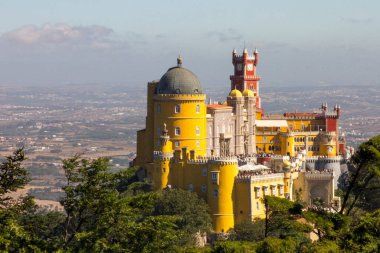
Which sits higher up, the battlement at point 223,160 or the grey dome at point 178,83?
the grey dome at point 178,83

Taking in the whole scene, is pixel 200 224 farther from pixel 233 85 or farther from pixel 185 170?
pixel 233 85

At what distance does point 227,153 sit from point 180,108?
917 centimetres

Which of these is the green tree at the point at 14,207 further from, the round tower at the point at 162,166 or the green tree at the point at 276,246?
the round tower at the point at 162,166

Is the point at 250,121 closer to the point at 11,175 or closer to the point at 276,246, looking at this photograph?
the point at 276,246

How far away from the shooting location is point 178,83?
311 feet

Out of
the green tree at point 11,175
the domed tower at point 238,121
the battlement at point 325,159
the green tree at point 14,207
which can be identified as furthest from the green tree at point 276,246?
the battlement at point 325,159

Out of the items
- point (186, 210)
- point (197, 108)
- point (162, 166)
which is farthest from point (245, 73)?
point (186, 210)

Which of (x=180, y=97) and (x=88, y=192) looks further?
(x=180, y=97)

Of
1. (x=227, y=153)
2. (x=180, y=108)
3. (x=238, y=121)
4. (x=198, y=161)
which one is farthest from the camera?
(x=238, y=121)

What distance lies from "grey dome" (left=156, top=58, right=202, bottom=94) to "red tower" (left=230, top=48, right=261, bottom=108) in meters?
25.9

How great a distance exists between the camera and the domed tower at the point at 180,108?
94812 millimetres

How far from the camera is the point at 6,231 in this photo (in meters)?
42.1

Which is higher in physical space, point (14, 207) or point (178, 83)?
point (178, 83)

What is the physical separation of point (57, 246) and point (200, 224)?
1559 inches
